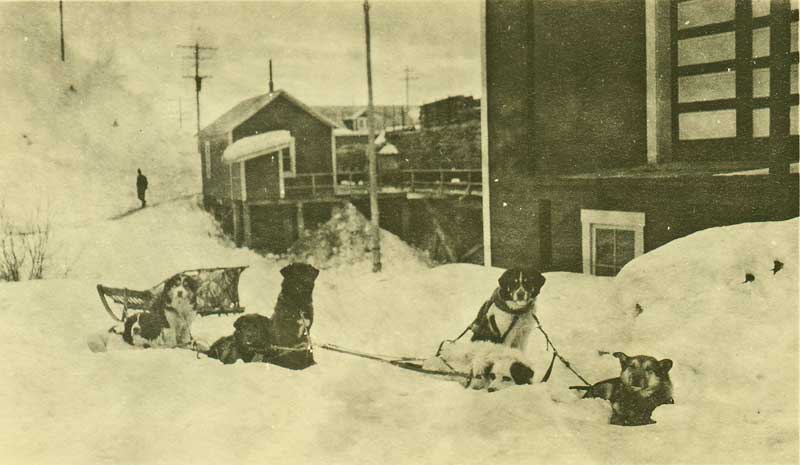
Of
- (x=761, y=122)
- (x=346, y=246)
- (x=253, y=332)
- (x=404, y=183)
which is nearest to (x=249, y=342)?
(x=253, y=332)

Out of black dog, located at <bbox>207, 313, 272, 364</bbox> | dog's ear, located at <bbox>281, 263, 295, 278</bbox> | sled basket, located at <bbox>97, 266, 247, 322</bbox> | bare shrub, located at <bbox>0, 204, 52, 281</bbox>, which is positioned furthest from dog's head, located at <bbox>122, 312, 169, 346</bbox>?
dog's ear, located at <bbox>281, 263, 295, 278</bbox>

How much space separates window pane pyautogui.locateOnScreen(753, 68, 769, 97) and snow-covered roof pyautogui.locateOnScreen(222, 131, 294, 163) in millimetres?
2876

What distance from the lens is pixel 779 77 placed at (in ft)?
11.1

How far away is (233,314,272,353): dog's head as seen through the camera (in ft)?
13.0

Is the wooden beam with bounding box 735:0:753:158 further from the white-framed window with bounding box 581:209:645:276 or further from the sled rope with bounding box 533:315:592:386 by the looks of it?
the sled rope with bounding box 533:315:592:386

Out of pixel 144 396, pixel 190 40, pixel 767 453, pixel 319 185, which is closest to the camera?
pixel 767 453

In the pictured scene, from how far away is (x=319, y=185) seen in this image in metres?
4.77

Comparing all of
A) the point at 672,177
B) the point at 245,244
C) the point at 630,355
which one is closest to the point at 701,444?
the point at 630,355

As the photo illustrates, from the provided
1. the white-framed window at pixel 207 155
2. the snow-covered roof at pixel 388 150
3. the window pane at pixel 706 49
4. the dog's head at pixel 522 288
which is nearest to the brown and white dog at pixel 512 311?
the dog's head at pixel 522 288

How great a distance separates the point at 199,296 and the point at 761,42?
11.7 feet

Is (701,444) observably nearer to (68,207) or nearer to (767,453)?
(767,453)

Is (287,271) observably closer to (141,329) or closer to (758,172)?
(141,329)

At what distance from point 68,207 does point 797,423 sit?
4316mm

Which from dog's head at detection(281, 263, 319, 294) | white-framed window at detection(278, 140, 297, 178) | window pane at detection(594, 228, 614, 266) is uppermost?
white-framed window at detection(278, 140, 297, 178)
